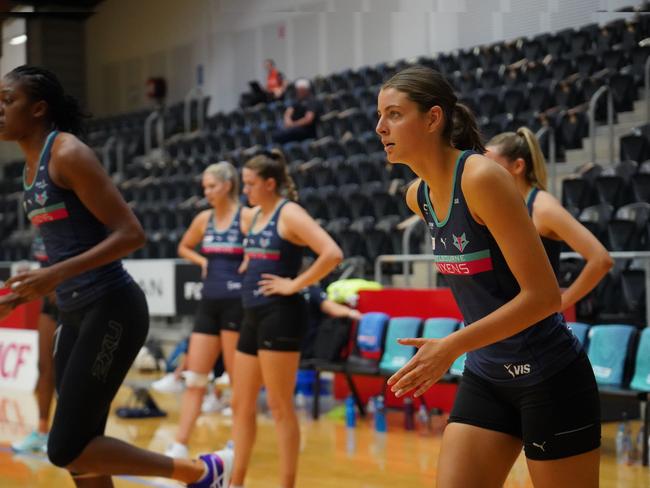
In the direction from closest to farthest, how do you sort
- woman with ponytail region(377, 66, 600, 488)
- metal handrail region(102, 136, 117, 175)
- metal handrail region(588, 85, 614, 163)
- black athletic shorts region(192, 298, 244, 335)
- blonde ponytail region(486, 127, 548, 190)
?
1. woman with ponytail region(377, 66, 600, 488)
2. blonde ponytail region(486, 127, 548, 190)
3. black athletic shorts region(192, 298, 244, 335)
4. metal handrail region(588, 85, 614, 163)
5. metal handrail region(102, 136, 117, 175)

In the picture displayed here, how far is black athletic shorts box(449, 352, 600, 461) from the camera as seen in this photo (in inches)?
94.5

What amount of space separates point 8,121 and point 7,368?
6676mm

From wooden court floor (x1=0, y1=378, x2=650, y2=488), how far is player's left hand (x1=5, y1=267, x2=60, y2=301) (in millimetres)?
2368

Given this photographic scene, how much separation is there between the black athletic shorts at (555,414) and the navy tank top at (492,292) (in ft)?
0.10

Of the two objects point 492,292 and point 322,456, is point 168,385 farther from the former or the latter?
point 492,292

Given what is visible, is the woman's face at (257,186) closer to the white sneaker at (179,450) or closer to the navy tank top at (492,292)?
the white sneaker at (179,450)

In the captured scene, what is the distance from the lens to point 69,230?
3297mm

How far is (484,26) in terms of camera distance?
2.87 meters

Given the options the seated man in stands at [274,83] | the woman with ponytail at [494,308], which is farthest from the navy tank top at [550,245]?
the seated man in stands at [274,83]

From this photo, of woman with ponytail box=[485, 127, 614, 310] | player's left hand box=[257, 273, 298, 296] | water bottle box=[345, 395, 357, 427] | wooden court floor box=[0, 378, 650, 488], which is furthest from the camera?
water bottle box=[345, 395, 357, 427]

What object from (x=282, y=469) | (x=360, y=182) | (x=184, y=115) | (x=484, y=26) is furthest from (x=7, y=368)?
(x=184, y=115)

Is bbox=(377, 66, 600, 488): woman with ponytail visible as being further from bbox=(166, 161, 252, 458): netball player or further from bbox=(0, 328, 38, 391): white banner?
bbox=(0, 328, 38, 391): white banner

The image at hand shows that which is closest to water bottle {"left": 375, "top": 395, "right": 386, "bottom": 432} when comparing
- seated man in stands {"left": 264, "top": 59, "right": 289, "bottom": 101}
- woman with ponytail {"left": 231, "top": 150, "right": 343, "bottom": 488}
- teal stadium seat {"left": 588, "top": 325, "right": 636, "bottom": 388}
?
teal stadium seat {"left": 588, "top": 325, "right": 636, "bottom": 388}

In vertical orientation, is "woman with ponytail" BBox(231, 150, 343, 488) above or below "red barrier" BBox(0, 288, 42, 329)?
above
